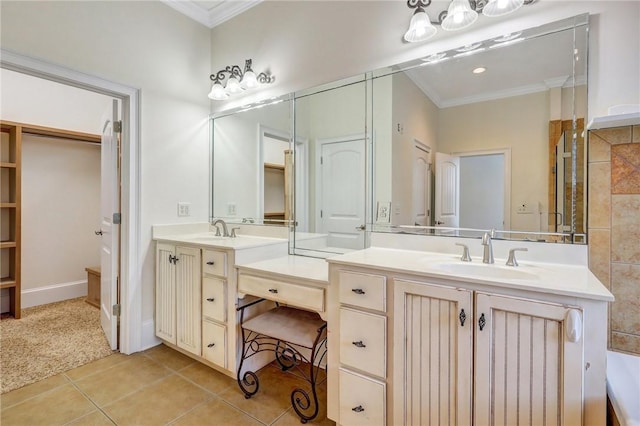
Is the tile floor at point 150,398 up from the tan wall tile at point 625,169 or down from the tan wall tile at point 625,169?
down

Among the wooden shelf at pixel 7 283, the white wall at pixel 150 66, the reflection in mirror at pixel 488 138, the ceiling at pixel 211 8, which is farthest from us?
the wooden shelf at pixel 7 283

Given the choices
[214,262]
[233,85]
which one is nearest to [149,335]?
[214,262]

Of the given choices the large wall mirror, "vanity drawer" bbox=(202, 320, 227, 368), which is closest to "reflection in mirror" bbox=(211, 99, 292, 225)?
the large wall mirror

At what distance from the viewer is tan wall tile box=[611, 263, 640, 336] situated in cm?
125

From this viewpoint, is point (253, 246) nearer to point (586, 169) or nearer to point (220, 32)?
point (586, 169)

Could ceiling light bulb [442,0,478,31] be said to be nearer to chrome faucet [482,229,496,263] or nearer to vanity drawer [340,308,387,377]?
chrome faucet [482,229,496,263]

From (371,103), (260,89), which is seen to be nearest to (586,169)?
(371,103)

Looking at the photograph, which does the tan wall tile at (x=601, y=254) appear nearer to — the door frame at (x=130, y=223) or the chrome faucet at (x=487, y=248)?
the chrome faucet at (x=487, y=248)

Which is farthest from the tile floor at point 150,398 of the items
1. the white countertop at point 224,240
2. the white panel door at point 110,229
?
the white countertop at point 224,240

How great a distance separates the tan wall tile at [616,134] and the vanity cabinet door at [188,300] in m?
2.28

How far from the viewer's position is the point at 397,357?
50.3 inches

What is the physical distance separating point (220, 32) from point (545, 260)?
3.02 meters

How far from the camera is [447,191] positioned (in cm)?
172

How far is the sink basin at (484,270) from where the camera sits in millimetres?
1302
